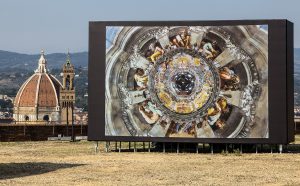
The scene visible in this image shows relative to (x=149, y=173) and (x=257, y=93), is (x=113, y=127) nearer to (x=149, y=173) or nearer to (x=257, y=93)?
(x=257, y=93)

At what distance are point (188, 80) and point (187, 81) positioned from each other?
0.36 feet

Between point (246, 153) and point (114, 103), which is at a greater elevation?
point (114, 103)

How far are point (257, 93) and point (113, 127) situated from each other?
458 inches

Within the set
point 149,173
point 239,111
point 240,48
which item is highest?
point 240,48

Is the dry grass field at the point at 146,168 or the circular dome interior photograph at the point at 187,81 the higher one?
the circular dome interior photograph at the point at 187,81

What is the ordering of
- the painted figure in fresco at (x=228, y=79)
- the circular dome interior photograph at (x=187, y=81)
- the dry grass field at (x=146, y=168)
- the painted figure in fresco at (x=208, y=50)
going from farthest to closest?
the painted figure in fresco at (x=208, y=50), the painted figure in fresco at (x=228, y=79), the circular dome interior photograph at (x=187, y=81), the dry grass field at (x=146, y=168)

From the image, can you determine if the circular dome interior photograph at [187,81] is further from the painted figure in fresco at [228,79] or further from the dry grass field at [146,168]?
the dry grass field at [146,168]

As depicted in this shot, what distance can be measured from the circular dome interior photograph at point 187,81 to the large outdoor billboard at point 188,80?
0.07m

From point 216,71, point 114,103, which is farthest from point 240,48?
point 114,103

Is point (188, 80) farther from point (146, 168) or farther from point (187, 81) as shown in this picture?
point (146, 168)

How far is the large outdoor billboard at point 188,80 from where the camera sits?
5791cm

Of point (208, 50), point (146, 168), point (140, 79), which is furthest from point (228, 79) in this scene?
point (146, 168)

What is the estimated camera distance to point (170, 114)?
59.8 metres

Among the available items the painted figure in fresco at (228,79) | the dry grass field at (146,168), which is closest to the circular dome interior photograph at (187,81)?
the painted figure in fresco at (228,79)
